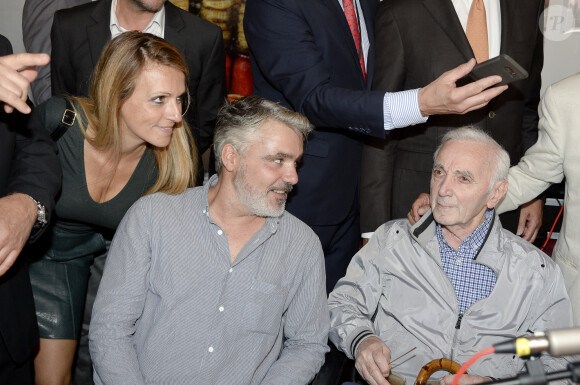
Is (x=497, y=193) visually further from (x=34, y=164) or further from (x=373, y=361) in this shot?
(x=34, y=164)

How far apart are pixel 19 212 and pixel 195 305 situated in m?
0.67

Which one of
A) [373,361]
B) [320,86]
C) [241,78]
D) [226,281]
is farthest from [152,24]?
[373,361]

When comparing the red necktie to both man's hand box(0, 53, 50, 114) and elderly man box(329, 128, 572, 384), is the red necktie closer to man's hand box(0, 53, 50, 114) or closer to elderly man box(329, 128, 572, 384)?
elderly man box(329, 128, 572, 384)

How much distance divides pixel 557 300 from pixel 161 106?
5.30ft

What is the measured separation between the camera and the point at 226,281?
234 cm

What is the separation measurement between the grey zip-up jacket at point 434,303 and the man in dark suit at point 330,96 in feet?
1.45

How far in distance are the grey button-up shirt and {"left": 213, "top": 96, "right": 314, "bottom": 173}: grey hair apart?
236 mm

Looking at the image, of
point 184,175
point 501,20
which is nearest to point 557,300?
point 501,20

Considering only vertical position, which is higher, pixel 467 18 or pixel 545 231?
pixel 467 18

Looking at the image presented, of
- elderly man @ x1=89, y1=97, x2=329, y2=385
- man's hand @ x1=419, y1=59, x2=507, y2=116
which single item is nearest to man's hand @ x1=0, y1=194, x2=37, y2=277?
elderly man @ x1=89, y1=97, x2=329, y2=385

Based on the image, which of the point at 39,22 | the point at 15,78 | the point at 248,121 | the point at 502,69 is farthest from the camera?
the point at 39,22

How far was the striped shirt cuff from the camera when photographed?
257cm

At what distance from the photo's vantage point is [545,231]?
3676 mm

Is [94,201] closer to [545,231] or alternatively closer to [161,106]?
[161,106]
